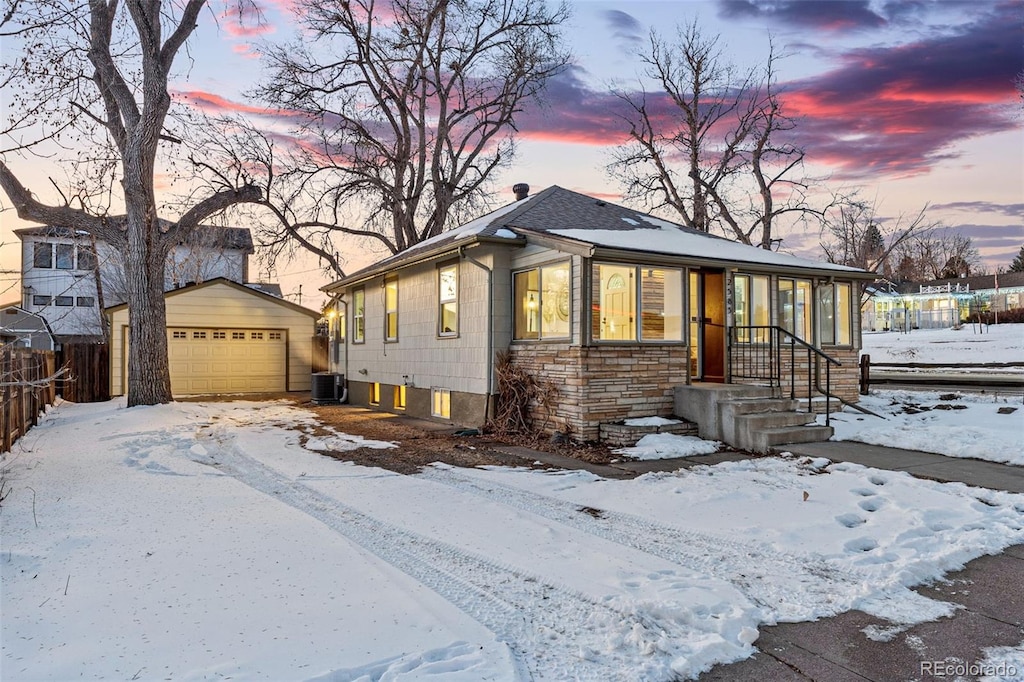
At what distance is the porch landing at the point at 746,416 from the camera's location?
8.41m

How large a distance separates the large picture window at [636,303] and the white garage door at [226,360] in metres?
14.7

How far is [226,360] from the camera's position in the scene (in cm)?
1975

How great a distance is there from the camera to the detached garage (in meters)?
18.7

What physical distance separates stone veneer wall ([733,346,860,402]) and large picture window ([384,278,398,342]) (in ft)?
28.0

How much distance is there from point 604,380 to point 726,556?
4.93 meters

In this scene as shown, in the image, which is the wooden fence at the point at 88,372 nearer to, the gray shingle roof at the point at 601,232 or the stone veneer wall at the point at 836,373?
→ the gray shingle roof at the point at 601,232

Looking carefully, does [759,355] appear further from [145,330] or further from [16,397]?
[145,330]

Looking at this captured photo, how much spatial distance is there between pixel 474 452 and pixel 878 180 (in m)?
26.7

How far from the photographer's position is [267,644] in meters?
2.86

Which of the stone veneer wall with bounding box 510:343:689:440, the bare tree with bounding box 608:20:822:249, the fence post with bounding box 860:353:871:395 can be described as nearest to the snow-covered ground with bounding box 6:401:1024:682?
the stone veneer wall with bounding box 510:343:689:440

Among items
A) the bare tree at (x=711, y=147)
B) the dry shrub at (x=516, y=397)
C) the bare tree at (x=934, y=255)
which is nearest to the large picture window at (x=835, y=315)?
the dry shrub at (x=516, y=397)

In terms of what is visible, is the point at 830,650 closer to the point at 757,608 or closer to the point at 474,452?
the point at 757,608

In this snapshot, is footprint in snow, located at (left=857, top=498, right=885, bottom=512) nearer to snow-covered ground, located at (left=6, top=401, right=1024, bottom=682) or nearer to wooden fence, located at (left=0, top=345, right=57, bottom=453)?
snow-covered ground, located at (left=6, top=401, right=1024, bottom=682)

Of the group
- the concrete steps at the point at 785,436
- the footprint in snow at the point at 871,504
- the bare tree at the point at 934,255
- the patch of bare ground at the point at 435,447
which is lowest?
the patch of bare ground at the point at 435,447
